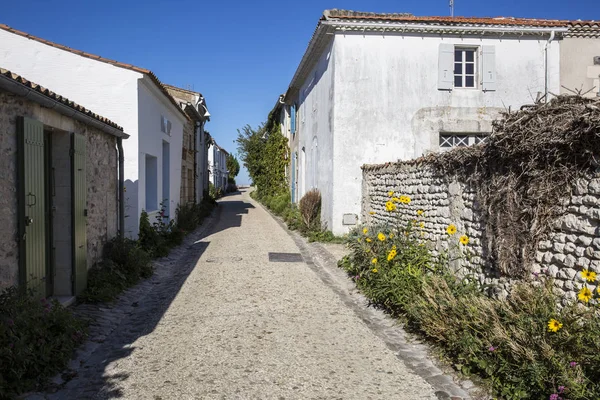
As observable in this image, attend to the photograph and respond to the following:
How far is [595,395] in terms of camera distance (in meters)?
3.26

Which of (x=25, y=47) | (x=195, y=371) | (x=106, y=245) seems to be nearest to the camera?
(x=195, y=371)

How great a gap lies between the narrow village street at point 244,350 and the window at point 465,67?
7609 mm

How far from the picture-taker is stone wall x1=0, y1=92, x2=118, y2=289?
184 inches

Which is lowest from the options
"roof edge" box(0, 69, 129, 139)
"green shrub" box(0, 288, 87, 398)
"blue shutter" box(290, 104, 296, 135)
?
"green shrub" box(0, 288, 87, 398)

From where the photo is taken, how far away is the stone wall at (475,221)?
170 inches

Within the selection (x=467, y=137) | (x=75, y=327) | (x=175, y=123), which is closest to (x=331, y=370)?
(x=75, y=327)

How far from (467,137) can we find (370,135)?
264cm

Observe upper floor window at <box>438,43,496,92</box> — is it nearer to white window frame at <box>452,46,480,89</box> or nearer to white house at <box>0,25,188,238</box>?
white window frame at <box>452,46,480,89</box>

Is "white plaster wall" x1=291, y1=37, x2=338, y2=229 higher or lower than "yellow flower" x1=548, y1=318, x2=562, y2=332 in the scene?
higher

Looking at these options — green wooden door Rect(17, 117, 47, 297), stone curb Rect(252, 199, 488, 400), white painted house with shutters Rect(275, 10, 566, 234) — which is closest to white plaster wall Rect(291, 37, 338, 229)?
white painted house with shutters Rect(275, 10, 566, 234)

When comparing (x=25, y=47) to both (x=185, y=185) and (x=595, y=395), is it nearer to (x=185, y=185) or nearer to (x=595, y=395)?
(x=185, y=185)

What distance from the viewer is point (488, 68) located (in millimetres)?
13086

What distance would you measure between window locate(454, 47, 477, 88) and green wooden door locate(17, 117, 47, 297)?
10705mm

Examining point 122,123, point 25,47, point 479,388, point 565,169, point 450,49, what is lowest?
point 479,388
